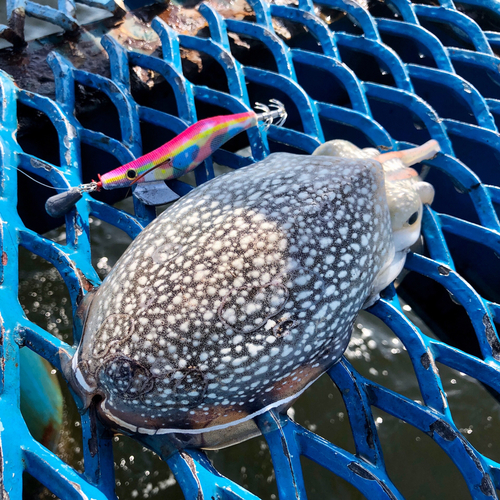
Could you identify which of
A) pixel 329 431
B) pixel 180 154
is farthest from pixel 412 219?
pixel 329 431

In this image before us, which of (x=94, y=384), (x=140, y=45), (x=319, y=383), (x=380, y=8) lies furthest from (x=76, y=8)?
(x=319, y=383)

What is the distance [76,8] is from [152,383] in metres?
3.44

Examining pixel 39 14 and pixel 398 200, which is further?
pixel 39 14

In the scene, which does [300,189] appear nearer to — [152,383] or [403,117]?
[152,383]

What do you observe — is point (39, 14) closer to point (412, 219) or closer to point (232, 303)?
point (232, 303)

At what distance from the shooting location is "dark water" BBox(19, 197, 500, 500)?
3016mm

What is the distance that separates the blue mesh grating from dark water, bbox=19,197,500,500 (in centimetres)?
95

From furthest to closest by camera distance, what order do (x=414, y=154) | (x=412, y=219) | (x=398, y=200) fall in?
(x=414, y=154) → (x=412, y=219) → (x=398, y=200)

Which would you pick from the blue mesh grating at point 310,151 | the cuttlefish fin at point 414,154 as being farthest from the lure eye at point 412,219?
the cuttlefish fin at point 414,154

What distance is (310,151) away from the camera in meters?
2.77

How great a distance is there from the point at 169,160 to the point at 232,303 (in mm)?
1042

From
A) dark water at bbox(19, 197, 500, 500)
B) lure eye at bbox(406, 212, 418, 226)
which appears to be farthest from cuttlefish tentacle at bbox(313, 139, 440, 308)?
dark water at bbox(19, 197, 500, 500)

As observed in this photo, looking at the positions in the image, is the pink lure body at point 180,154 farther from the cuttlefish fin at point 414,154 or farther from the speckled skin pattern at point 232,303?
the cuttlefish fin at point 414,154

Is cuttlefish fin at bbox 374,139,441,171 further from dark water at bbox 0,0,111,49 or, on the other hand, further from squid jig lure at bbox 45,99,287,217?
dark water at bbox 0,0,111,49
